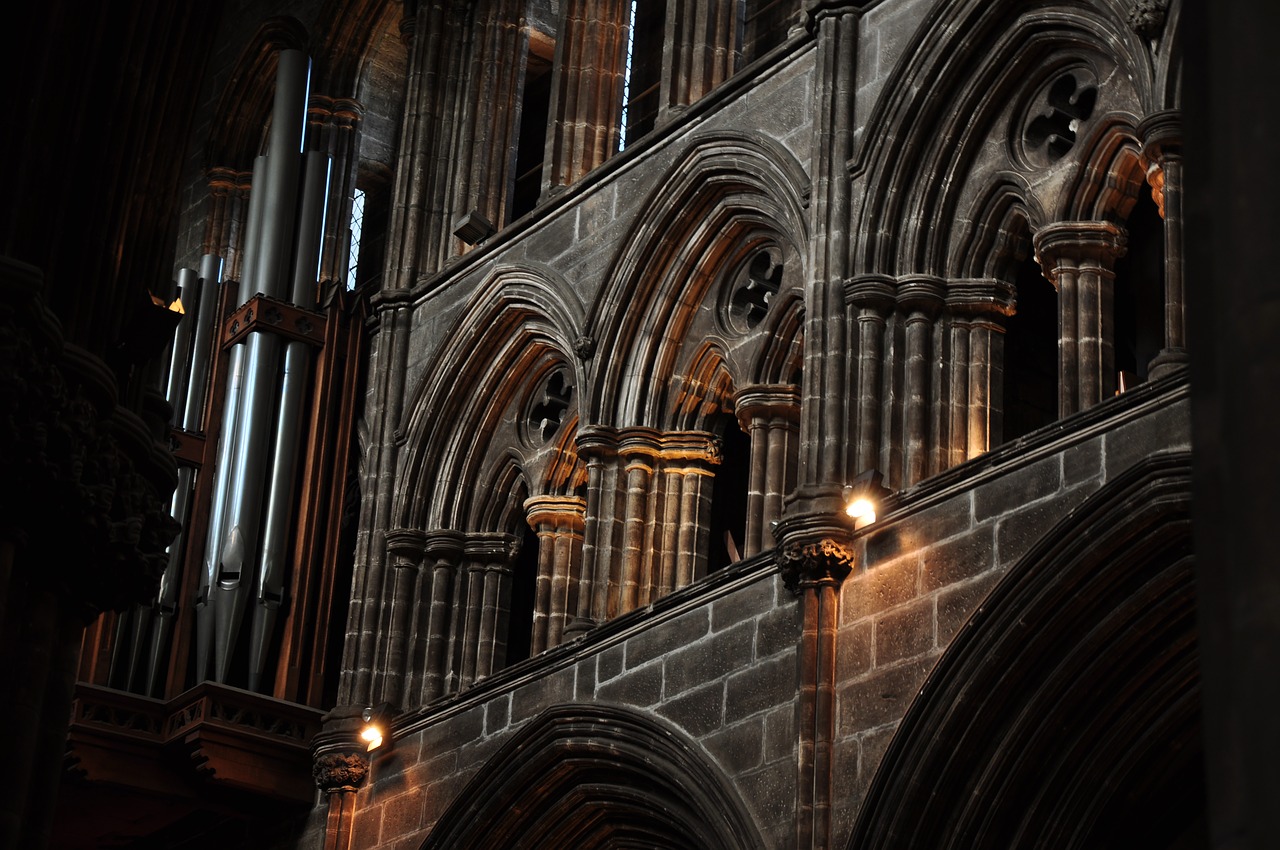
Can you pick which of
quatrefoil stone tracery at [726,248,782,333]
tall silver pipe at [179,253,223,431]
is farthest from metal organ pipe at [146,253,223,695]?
quatrefoil stone tracery at [726,248,782,333]

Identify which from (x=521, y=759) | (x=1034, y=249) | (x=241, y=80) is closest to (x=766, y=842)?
(x=521, y=759)

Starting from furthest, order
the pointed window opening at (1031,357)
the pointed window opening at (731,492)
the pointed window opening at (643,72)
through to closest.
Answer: the pointed window opening at (643,72) → the pointed window opening at (731,492) → the pointed window opening at (1031,357)

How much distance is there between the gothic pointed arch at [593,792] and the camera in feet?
36.9

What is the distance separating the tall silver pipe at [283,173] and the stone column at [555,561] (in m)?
3.39

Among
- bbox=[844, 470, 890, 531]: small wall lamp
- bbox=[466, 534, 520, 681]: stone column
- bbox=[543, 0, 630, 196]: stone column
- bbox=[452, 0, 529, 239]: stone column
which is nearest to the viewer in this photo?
bbox=[844, 470, 890, 531]: small wall lamp

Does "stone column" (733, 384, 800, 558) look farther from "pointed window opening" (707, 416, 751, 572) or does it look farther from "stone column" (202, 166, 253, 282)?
"stone column" (202, 166, 253, 282)

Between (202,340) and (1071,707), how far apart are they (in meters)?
9.37

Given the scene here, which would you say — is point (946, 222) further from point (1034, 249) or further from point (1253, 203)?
point (1253, 203)

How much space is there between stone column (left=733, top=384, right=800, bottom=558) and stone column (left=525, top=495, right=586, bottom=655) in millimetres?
1666

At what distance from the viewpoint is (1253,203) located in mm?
3090

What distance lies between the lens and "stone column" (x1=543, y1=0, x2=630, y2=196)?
48.8ft

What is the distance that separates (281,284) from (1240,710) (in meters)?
14.0

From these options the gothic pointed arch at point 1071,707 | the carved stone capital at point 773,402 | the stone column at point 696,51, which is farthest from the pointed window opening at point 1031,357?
the gothic pointed arch at point 1071,707

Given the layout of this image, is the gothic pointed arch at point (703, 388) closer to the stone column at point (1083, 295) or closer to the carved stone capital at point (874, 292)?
the carved stone capital at point (874, 292)
